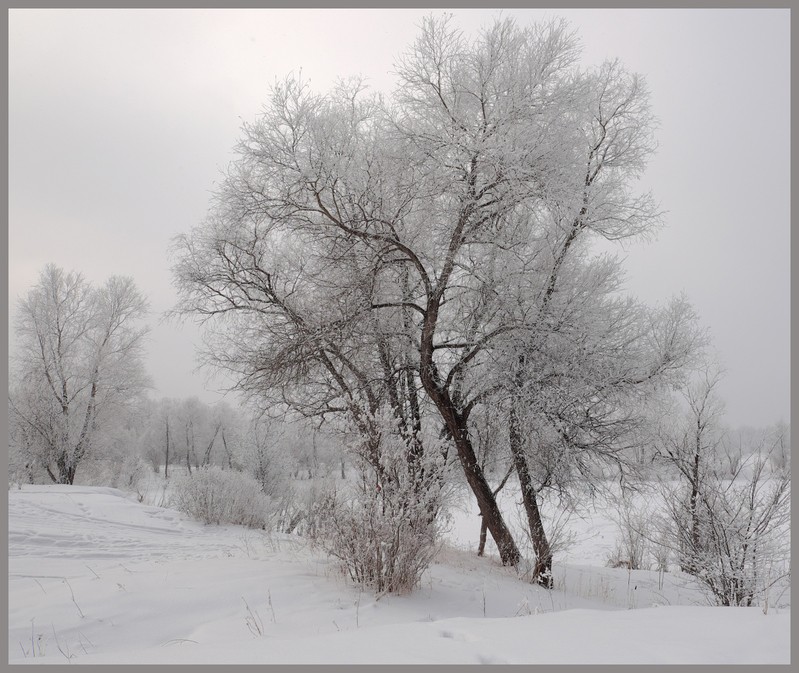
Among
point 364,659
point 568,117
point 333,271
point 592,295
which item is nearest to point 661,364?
point 592,295

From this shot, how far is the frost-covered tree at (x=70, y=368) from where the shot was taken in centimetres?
2186

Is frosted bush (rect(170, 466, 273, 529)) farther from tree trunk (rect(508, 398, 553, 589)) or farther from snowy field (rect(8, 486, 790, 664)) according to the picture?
tree trunk (rect(508, 398, 553, 589))

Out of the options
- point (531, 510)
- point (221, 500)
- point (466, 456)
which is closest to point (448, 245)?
point (466, 456)

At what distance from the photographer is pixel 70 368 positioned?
22781mm

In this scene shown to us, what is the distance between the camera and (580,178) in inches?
328

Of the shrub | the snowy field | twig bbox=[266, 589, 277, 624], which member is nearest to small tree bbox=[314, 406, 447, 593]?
the shrub

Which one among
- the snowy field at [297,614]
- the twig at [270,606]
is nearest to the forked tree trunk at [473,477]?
the snowy field at [297,614]

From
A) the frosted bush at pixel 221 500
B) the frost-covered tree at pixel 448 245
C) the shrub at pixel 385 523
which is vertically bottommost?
the frosted bush at pixel 221 500

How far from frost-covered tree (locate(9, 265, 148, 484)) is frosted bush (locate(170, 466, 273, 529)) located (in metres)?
11.9

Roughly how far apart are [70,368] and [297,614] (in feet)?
74.5

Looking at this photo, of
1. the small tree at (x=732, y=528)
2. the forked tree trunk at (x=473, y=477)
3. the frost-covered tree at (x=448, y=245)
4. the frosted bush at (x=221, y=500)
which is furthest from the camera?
the frosted bush at (x=221, y=500)

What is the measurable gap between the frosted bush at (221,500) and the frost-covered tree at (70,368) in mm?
11882

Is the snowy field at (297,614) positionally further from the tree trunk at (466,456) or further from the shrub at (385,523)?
the tree trunk at (466,456)

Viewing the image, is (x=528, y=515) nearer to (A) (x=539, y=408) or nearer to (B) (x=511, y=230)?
Answer: (A) (x=539, y=408)
